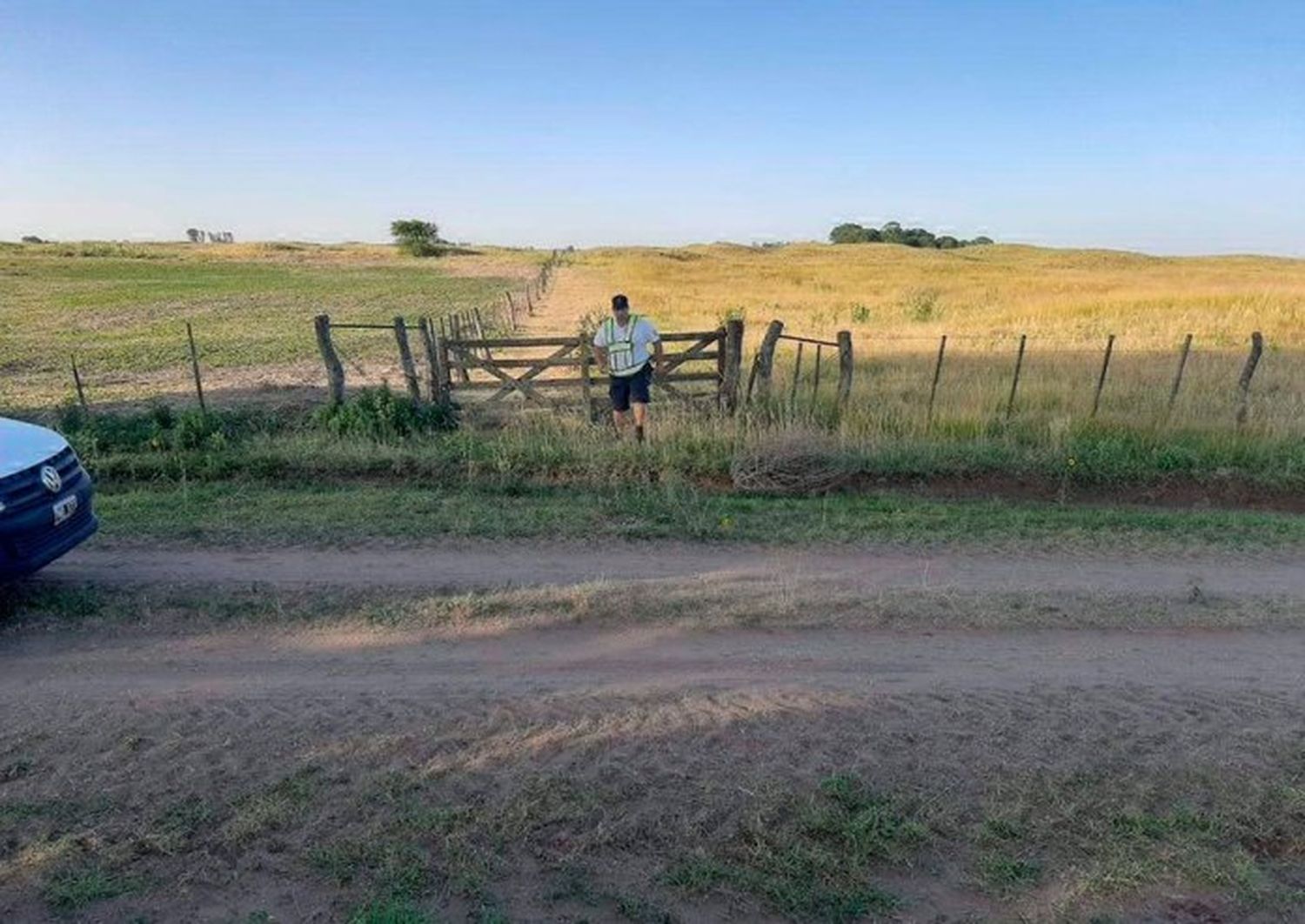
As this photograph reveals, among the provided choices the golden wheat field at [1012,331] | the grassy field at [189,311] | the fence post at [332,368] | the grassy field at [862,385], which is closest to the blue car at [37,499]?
the grassy field at [862,385]

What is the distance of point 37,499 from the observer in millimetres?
5953

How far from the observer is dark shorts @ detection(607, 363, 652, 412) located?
35.3ft

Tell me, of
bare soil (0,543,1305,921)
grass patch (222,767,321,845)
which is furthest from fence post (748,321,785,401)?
grass patch (222,767,321,845)

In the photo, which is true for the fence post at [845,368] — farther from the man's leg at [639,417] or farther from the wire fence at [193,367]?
the wire fence at [193,367]

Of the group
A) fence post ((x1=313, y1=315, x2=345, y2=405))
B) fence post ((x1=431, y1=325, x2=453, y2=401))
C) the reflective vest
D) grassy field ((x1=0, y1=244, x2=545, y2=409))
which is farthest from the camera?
grassy field ((x1=0, y1=244, x2=545, y2=409))

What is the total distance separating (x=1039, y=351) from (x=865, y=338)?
4.25m

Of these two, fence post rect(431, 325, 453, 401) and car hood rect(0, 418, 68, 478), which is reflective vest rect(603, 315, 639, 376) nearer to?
fence post rect(431, 325, 453, 401)

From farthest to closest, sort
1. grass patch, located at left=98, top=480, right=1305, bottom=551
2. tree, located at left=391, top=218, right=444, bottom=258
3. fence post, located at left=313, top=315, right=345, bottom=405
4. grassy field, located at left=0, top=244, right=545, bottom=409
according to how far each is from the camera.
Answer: tree, located at left=391, top=218, right=444, bottom=258
grassy field, located at left=0, top=244, right=545, bottom=409
fence post, located at left=313, top=315, right=345, bottom=405
grass patch, located at left=98, top=480, right=1305, bottom=551

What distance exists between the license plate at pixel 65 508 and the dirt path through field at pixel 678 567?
669mm

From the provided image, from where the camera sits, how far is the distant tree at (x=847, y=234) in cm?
13162

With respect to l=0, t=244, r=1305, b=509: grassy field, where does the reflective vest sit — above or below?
above

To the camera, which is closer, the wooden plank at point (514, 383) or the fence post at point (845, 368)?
the fence post at point (845, 368)

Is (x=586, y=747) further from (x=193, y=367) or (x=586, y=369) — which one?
(x=193, y=367)

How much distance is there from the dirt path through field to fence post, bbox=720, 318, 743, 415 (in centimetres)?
450
